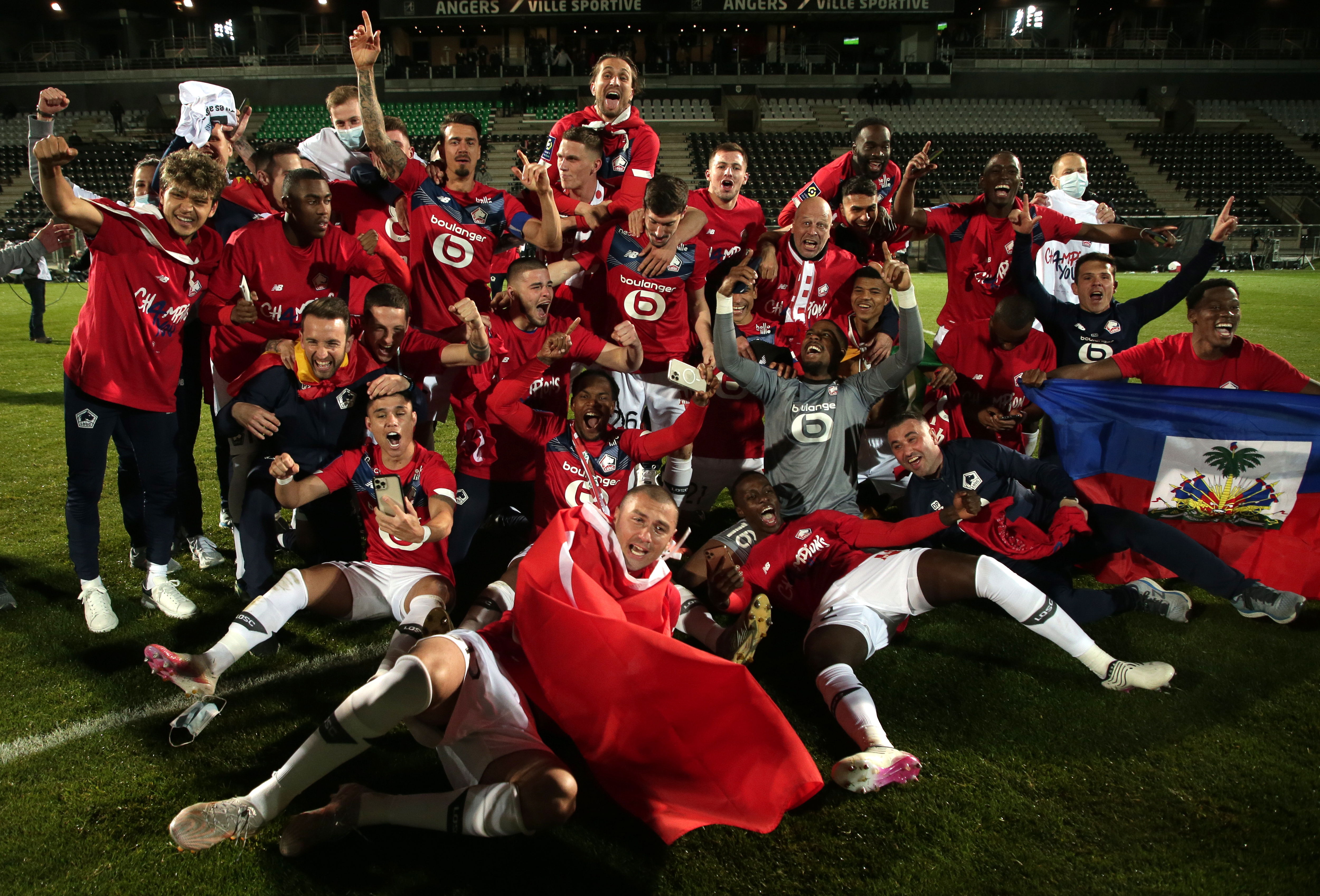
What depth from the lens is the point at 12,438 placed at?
26.0 feet

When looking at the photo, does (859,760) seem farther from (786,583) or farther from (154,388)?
(154,388)

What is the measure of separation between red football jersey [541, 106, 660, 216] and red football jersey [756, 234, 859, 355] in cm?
A: 115

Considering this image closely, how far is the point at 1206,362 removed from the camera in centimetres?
507

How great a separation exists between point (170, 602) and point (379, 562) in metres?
1.23

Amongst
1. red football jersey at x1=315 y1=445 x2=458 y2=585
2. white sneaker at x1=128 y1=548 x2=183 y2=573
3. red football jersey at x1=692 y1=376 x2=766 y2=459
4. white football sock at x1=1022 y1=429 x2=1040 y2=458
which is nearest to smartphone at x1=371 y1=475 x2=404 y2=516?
red football jersey at x1=315 y1=445 x2=458 y2=585

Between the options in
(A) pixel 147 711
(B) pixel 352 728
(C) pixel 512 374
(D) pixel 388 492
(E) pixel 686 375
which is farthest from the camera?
(C) pixel 512 374

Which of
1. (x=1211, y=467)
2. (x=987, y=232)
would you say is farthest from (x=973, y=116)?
(x=1211, y=467)

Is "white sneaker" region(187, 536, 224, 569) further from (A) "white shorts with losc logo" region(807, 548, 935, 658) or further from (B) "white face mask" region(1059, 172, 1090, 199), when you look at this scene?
(B) "white face mask" region(1059, 172, 1090, 199)

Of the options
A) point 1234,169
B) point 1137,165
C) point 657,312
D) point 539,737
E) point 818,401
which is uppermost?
point 1137,165

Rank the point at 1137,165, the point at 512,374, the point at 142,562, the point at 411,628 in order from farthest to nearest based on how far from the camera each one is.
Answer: the point at 1137,165, the point at 512,374, the point at 142,562, the point at 411,628

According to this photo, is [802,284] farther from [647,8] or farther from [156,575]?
[647,8]

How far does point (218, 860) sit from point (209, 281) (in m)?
3.08

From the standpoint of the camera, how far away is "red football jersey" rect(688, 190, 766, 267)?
A: 588 centimetres

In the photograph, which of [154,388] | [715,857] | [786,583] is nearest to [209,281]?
[154,388]
